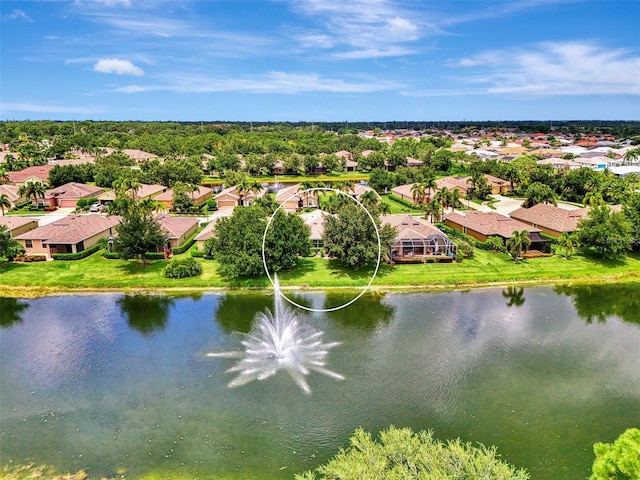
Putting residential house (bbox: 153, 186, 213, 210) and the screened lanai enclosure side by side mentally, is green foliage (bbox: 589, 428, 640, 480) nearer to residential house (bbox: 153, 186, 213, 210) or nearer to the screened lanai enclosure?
the screened lanai enclosure

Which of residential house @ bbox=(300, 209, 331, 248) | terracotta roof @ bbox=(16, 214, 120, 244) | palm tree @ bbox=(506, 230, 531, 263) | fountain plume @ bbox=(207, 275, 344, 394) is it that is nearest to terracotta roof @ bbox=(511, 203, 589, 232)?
palm tree @ bbox=(506, 230, 531, 263)

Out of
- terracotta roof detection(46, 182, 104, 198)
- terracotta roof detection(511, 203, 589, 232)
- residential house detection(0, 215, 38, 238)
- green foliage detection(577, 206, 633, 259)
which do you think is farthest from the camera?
terracotta roof detection(46, 182, 104, 198)

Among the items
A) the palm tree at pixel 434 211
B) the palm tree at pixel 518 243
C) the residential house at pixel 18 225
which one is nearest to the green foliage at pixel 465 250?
the palm tree at pixel 518 243

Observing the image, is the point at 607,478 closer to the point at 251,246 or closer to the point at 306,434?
the point at 306,434

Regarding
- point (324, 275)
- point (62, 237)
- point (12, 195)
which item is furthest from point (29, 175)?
point (324, 275)

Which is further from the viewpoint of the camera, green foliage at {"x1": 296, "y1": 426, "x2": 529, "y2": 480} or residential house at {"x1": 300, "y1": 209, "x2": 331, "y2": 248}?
residential house at {"x1": 300, "y1": 209, "x2": 331, "y2": 248}

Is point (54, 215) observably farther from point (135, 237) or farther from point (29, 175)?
point (135, 237)
